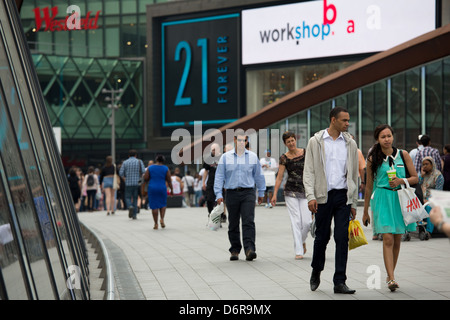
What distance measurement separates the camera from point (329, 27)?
150 feet

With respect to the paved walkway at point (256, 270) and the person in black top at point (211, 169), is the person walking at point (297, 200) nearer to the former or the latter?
the paved walkway at point (256, 270)

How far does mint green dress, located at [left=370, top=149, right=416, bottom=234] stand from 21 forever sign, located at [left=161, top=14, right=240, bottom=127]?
42226mm

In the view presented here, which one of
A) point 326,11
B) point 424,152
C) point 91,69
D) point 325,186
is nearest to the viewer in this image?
point 325,186

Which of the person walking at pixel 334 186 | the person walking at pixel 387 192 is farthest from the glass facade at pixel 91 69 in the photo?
the person walking at pixel 334 186

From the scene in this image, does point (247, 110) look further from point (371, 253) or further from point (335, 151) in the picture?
point (335, 151)

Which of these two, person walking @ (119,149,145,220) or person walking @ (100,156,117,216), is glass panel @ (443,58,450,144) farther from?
person walking @ (100,156,117,216)

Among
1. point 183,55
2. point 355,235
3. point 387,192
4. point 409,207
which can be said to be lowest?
point 355,235

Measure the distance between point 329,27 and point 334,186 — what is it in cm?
3931

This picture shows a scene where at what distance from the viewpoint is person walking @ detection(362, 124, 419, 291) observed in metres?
7.84

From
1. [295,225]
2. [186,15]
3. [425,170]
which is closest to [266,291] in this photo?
[295,225]

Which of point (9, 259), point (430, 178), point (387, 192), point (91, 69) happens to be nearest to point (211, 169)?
point (430, 178)

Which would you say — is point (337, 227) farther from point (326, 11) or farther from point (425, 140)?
point (326, 11)

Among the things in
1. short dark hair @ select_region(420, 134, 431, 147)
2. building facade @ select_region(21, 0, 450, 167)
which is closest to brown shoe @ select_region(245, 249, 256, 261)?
short dark hair @ select_region(420, 134, 431, 147)

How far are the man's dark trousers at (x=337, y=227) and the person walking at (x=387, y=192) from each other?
36 centimetres
